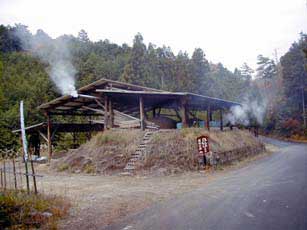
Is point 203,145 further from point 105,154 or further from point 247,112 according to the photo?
point 247,112

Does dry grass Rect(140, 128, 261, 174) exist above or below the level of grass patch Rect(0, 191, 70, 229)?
above

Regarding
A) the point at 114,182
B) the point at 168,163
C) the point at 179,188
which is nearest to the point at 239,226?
the point at 179,188

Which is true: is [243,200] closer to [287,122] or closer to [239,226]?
[239,226]

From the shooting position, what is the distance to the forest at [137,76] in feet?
92.0

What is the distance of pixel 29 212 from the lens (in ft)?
19.8

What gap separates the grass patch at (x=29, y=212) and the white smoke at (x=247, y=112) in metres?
25.4

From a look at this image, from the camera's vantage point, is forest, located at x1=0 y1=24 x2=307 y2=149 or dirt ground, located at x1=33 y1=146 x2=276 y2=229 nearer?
dirt ground, located at x1=33 y1=146 x2=276 y2=229

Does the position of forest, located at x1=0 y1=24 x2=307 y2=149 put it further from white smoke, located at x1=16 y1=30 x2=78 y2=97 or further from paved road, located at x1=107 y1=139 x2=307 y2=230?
paved road, located at x1=107 y1=139 x2=307 y2=230

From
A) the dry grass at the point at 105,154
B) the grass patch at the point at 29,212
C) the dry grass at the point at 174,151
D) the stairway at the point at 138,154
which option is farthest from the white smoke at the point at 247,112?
the grass patch at the point at 29,212

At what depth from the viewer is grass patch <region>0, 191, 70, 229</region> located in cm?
562

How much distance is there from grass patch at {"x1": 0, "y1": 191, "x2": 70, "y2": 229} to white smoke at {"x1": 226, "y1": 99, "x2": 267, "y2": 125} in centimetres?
2544

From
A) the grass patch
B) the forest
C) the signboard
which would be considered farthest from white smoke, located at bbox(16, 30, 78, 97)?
the grass patch

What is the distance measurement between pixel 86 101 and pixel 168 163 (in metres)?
7.31

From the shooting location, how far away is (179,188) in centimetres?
909
